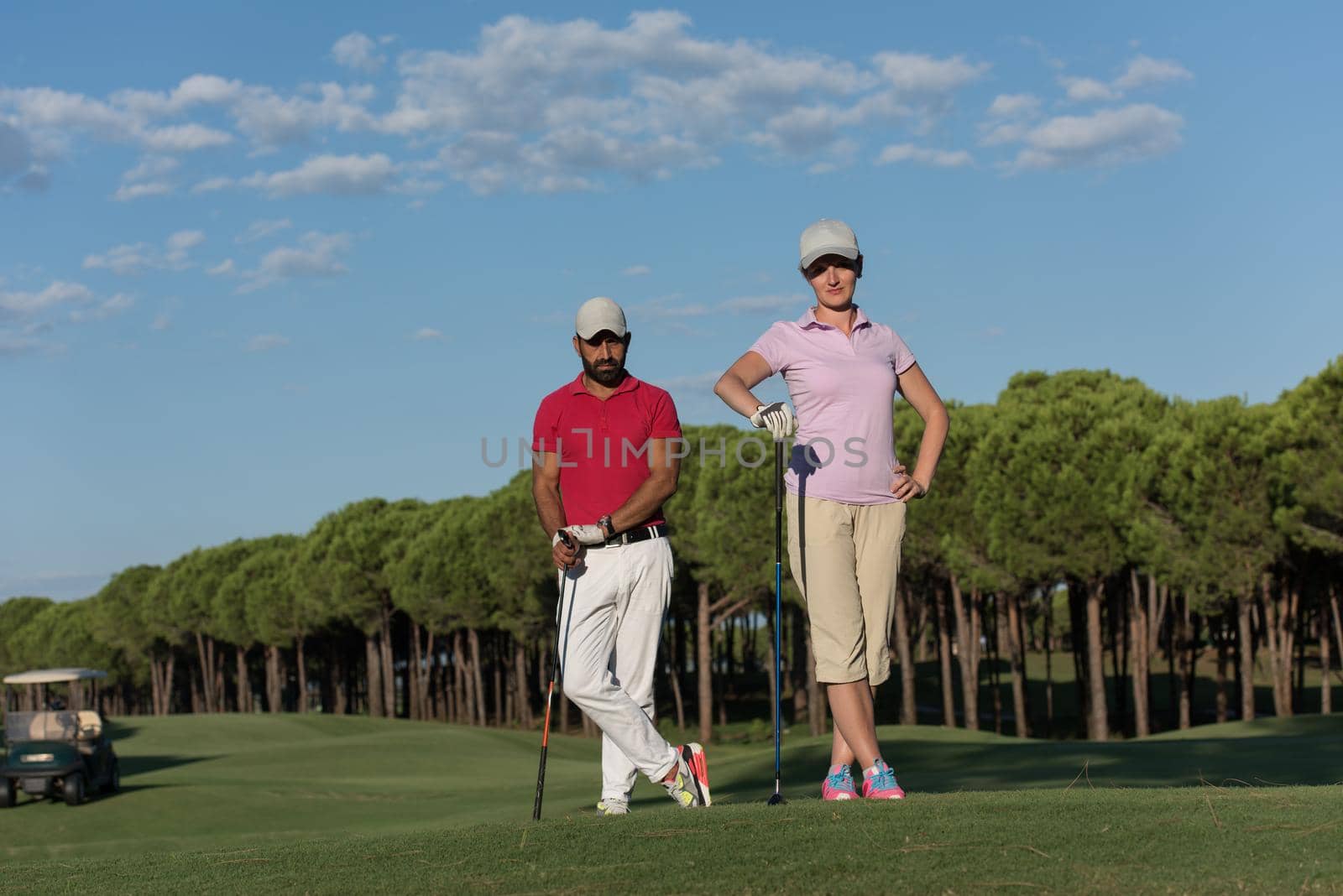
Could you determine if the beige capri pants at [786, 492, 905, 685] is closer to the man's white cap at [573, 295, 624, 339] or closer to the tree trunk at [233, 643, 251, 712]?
the man's white cap at [573, 295, 624, 339]

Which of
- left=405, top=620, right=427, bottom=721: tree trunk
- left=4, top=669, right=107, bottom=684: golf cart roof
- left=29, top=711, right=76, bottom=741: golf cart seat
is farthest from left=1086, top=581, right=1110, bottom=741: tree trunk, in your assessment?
left=405, top=620, right=427, bottom=721: tree trunk

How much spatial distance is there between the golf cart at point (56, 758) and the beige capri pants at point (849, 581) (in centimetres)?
2589

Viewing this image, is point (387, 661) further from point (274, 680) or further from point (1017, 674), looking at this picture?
point (1017, 674)

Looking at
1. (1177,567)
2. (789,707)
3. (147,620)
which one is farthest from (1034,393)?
(147,620)

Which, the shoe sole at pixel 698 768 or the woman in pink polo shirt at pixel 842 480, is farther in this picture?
the shoe sole at pixel 698 768

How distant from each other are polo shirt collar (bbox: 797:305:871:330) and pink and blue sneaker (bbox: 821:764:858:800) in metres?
2.49

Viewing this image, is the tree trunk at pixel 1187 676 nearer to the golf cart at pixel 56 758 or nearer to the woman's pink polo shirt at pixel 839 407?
the golf cart at pixel 56 758

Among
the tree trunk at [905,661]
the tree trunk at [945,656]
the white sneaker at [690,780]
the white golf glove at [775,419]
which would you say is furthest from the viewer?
the tree trunk at [945,656]

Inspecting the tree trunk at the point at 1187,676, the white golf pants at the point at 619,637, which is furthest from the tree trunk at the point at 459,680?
the white golf pants at the point at 619,637

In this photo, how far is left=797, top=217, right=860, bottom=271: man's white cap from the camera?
8078mm

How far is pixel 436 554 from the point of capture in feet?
231

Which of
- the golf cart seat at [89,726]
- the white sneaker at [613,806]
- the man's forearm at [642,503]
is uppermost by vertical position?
the man's forearm at [642,503]

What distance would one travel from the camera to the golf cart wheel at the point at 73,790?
A: 2952 centimetres

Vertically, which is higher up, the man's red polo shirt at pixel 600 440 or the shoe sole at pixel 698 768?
the man's red polo shirt at pixel 600 440
